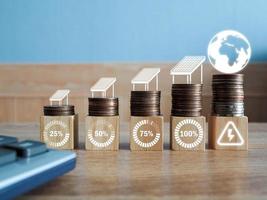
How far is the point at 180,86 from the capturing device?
0.57 m

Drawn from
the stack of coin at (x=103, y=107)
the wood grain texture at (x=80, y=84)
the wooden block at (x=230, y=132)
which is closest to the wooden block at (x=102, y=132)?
the stack of coin at (x=103, y=107)

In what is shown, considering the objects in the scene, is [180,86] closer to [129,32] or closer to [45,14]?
[129,32]

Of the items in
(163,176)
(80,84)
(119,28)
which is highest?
(119,28)

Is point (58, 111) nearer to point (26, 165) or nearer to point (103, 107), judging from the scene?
point (103, 107)

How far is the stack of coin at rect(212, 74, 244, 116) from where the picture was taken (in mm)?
570

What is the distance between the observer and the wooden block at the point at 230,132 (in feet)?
1.89

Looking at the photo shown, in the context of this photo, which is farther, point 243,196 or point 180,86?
point 180,86

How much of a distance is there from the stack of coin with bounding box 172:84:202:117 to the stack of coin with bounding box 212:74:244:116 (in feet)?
0.12

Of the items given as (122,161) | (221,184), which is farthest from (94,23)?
(221,184)

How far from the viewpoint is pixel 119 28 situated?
1.84 meters

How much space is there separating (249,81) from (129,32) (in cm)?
71

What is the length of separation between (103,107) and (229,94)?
0.22m

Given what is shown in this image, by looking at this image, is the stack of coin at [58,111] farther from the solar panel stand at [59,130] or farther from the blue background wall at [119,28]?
the blue background wall at [119,28]

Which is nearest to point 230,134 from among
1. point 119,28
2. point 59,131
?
point 59,131
